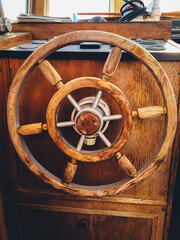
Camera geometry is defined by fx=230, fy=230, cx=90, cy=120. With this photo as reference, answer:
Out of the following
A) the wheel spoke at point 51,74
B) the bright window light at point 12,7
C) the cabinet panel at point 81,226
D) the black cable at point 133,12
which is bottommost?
the cabinet panel at point 81,226

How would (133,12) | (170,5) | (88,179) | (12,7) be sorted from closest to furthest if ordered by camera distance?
1. (88,179)
2. (133,12)
3. (12,7)
4. (170,5)

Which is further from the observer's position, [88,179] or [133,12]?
[133,12]

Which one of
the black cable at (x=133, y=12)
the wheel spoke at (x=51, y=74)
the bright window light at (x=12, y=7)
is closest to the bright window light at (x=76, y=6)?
the bright window light at (x=12, y=7)

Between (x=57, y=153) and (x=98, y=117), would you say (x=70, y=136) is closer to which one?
(x=57, y=153)

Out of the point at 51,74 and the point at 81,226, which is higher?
→ the point at 51,74

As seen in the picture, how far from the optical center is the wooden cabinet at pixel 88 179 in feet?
3.37

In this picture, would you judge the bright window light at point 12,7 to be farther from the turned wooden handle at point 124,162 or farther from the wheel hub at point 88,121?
the turned wooden handle at point 124,162

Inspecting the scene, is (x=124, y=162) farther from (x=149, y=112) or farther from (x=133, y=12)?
(x=133, y=12)

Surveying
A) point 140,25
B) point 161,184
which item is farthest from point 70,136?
point 140,25

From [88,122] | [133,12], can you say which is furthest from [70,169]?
[133,12]

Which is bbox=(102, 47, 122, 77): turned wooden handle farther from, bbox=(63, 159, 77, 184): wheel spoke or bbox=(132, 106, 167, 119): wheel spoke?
bbox=(63, 159, 77, 184): wheel spoke

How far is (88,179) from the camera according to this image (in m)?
1.19

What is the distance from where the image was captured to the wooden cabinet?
40.4 inches

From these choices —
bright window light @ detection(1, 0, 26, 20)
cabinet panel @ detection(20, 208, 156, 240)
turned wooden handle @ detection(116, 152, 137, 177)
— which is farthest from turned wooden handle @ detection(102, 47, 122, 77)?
bright window light @ detection(1, 0, 26, 20)
